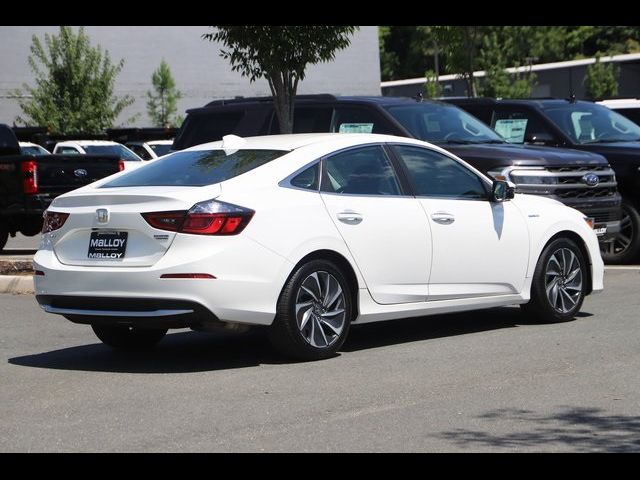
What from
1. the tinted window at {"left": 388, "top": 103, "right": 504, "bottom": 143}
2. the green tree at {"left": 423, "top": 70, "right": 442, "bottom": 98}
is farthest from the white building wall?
the tinted window at {"left": 388, "top": 103, "right": 504, "bottom": 143}

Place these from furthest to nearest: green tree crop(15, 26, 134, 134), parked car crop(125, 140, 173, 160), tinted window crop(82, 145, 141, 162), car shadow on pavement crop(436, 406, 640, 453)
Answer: green tree crop(15, 26, 134, 134)
parked car crop(125, 140, 173, 160)
tinted window crop(82, 145, 141, 162)
car shadow on pavement crop(436, 406, 640, 453)

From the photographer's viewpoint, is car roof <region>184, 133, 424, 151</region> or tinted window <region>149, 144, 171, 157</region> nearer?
car roof <region>184, 133, 424, 151</region>

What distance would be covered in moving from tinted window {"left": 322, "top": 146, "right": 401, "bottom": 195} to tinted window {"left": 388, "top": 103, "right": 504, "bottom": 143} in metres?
4.93

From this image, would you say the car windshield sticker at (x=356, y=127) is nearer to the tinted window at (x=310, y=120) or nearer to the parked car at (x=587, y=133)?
the tinted window at (x=310, y=120)

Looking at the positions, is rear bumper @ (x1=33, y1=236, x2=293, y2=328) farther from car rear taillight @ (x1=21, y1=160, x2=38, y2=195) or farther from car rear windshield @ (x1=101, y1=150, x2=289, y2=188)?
car rear taillight @ (x1=21, y1=160, x2=38, y2=195)

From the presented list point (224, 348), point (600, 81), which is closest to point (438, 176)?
point (224, 348)

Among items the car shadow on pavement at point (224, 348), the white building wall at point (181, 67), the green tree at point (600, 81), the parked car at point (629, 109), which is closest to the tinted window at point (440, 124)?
the car shadow on pavement at point (224, 348)

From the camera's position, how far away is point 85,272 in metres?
8.58

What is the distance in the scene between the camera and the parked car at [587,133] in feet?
51.6

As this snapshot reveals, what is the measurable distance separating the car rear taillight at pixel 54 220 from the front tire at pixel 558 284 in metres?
3.93

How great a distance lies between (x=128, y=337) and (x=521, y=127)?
8639mm

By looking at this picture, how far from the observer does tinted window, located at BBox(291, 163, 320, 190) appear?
905 cm

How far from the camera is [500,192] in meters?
10.3

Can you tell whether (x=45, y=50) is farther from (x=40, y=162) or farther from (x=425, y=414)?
(x=425, y=414)
